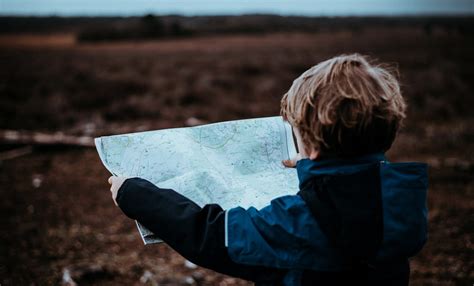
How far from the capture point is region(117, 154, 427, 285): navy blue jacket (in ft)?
3.89

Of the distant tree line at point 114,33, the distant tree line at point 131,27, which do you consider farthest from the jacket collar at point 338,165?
the distant tree line at point 114,33

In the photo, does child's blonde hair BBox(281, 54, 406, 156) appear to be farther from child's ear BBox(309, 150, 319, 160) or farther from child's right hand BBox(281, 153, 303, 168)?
child's right hand BBox(281, 153, 303, 168)

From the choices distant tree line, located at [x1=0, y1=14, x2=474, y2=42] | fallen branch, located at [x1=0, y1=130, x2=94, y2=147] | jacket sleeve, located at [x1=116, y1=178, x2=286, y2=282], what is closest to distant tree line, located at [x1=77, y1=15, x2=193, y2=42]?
distant tree line, located at [x1=0, y1=14, x2=474, y2=42]

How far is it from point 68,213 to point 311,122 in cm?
496

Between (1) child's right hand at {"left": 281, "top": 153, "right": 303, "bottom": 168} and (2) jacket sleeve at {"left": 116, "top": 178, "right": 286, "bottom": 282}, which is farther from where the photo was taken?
(1) child's right hand at {"left": 281, "top": 153, "right": 303, "bottom": 168}

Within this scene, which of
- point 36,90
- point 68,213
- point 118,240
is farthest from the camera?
point 36,90

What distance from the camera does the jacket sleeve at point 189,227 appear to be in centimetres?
130

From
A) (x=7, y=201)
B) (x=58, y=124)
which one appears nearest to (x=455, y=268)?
(x=7, y=201)

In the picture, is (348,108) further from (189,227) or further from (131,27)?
(131,27)

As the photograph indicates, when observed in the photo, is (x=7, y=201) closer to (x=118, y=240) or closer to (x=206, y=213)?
A: (x=118, y=240)

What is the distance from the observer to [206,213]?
135 centimetres

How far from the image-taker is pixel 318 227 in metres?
1.23

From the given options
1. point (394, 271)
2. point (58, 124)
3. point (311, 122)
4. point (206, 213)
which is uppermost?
point (311, 122)

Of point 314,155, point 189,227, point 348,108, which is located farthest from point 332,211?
point 189,227
